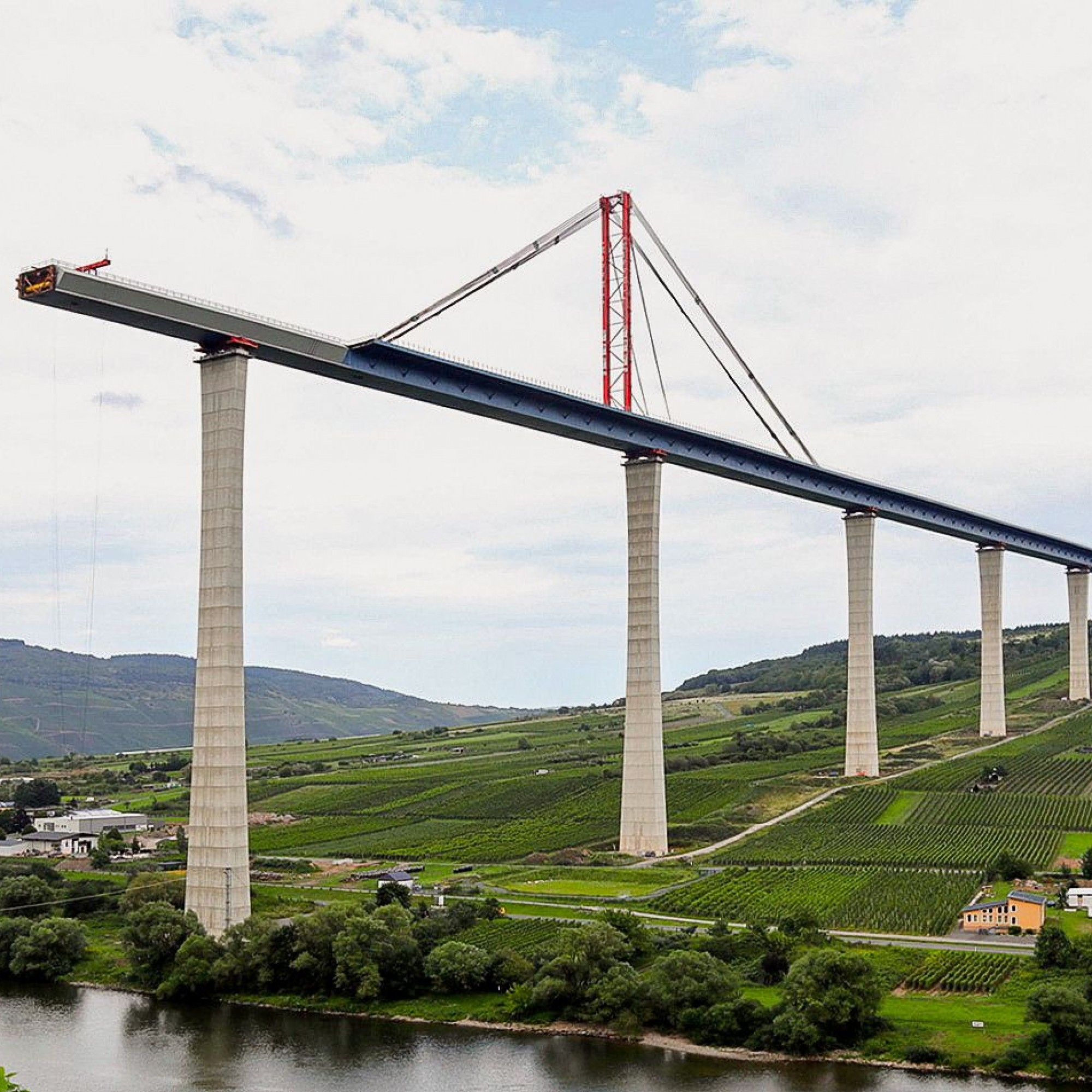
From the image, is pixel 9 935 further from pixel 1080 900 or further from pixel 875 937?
pixel 1080 900

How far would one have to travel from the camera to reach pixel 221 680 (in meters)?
57.7

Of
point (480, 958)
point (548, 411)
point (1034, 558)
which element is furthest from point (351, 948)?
point (1034, 558)

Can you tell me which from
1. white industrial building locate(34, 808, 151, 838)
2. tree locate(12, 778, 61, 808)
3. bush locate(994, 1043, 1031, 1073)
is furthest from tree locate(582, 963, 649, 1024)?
tree locate(12, 778, 61, 808)

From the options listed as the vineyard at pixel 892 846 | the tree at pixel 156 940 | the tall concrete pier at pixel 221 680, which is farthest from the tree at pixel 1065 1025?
the tree at pixel 156 940

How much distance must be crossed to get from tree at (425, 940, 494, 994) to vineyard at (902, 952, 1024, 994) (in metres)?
16.0

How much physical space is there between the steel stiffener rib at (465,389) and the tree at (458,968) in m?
26.9

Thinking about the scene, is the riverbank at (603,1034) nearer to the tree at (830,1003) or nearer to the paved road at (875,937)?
the tree at (830,1003)

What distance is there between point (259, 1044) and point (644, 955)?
16.2m

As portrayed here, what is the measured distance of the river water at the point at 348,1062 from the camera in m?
43.8

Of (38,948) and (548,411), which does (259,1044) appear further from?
(548,411)

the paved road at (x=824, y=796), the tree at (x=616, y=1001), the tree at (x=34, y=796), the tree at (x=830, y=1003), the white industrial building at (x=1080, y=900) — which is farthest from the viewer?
the tree at (x=34, y=796)

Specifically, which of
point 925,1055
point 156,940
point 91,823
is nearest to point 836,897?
point 925,1055

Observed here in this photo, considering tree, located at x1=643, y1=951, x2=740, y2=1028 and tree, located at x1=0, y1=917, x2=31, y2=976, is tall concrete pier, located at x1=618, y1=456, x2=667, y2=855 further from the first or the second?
tree, located at x1=0, y1=917, x2=31, y2=976

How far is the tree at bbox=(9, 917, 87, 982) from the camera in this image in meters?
59.8
